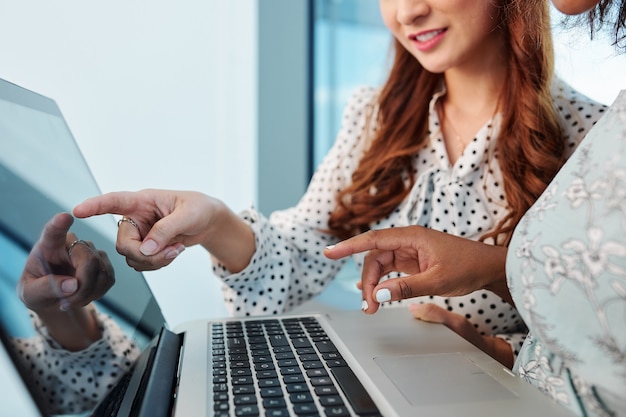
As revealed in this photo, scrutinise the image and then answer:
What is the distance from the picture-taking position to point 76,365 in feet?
1.55

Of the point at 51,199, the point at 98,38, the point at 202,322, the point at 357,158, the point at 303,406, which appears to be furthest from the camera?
the point at 98,38

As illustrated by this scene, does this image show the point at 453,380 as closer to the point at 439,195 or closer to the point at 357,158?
the point at 439,195

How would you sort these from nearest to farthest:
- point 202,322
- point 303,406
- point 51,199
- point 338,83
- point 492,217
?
point 303,406
point 51,199
point 202,322
point 492,217
point 338,83

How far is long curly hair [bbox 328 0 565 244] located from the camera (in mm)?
803

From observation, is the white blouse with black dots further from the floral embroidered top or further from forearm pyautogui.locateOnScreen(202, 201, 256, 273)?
the floral embroidered top

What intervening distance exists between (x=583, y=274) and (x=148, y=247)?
0.42 meters

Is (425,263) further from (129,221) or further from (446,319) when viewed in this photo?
(129,221)

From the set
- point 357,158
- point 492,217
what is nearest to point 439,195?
point 492,217

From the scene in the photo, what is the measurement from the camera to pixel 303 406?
1.39 ft

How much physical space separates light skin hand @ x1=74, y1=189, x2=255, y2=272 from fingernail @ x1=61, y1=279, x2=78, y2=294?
87 mm

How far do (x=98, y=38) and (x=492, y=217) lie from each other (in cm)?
89

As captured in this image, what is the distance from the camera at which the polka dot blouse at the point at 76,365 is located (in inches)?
15.5

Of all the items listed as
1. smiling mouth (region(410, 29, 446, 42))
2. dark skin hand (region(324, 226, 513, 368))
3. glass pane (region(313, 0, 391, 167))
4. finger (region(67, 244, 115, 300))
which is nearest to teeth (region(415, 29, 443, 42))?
smiling mouth (region(410, 29, 446, 42))

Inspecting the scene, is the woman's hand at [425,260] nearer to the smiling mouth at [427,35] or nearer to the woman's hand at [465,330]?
the woman's hand at [465,330]
